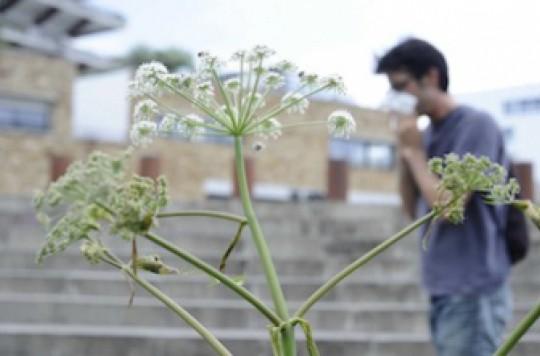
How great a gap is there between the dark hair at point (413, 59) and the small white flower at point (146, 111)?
1567mm

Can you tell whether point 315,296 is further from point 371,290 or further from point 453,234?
point 371,290

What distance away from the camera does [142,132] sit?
0.76 metres

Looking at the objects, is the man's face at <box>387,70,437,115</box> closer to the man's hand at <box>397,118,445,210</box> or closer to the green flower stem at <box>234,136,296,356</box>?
the man's hand at <box>397,118,445,210</box>

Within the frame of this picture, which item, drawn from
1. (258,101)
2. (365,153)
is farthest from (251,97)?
(365,153)

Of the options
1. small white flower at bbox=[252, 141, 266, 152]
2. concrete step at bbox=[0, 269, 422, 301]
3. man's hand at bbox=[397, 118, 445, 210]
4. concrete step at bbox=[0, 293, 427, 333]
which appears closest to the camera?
small white flower at bbox=[252, 141, 266, 152]

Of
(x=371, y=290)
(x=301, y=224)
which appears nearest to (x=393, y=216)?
(x=301, y=224)

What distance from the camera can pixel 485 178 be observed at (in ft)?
2.42

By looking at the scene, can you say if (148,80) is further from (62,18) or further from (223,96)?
(62,18)

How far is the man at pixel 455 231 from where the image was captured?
2254mm

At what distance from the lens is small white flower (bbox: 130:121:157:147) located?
76 centimetres

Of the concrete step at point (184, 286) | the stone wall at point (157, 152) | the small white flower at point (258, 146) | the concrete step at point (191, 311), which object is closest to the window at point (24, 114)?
the stone wall at point (157, 152)

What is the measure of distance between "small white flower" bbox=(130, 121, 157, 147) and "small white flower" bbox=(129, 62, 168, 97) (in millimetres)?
28

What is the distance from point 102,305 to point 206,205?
403 centimetres

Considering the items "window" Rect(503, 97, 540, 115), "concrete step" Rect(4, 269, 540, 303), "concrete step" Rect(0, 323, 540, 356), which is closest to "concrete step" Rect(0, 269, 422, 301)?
"concrete step" Rect(4, 269, 540, 303)
